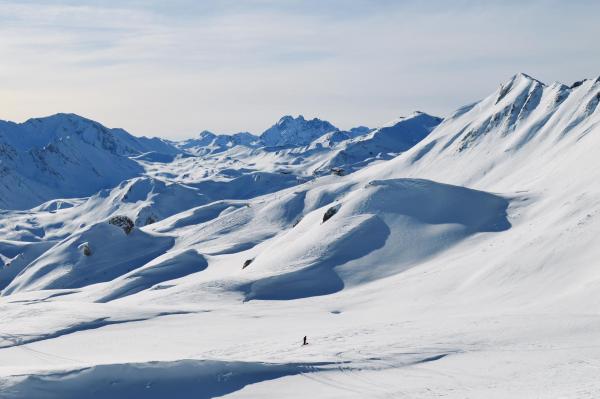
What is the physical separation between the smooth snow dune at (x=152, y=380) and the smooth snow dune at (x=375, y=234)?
91.1 ft

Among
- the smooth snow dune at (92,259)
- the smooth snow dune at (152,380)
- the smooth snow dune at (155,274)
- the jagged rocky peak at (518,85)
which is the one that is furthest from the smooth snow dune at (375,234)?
the jagged rocky peak at (518,85)

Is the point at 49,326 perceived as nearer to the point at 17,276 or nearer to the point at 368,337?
the point at 368,337

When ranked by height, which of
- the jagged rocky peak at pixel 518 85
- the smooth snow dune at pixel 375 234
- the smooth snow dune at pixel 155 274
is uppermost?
the jagged rocky peak at pixel 518 85

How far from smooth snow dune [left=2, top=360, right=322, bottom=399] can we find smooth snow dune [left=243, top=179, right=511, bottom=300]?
27762 millimetres

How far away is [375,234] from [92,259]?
202 ft

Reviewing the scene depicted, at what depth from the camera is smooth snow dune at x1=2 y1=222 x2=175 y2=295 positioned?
103m

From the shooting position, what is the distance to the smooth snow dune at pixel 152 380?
24047 mm

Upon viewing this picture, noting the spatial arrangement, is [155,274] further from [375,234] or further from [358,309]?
[358,309]

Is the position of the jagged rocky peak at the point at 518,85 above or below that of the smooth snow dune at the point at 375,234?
above

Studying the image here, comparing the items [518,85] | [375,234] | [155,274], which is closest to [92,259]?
[155,274]

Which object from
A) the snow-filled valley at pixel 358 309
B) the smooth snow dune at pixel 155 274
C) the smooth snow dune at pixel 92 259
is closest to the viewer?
the snow-filled valley at pixel 358 309

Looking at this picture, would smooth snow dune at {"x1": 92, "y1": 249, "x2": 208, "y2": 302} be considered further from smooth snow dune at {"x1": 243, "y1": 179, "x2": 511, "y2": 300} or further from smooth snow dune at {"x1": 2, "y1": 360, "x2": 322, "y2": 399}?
smooth snow dune at {"x1": 2, "y1": 360, "x2": 322, "y2": 399}

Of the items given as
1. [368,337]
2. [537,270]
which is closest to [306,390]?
[368,337]

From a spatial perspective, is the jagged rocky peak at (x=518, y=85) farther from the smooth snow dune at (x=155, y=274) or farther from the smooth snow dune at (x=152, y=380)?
the smooth snow dune at (x=152, y=380)
